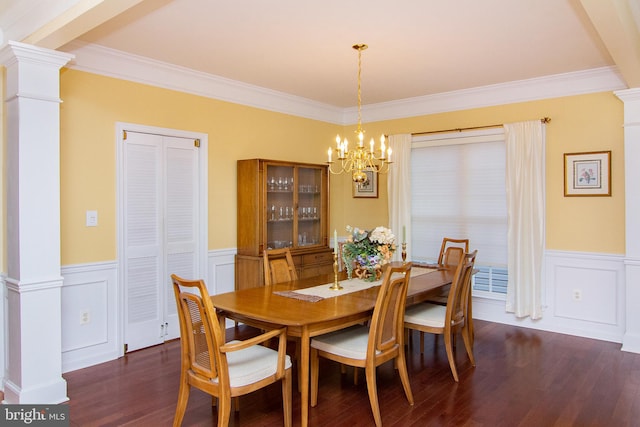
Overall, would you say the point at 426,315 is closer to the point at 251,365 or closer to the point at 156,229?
the point at 251,365

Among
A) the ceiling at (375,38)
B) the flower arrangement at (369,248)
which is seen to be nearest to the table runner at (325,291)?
the flower arrangement at (369,248)

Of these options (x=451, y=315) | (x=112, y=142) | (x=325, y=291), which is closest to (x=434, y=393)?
(x=451, y=315)

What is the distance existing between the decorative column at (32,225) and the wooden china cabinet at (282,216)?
1.96 meters

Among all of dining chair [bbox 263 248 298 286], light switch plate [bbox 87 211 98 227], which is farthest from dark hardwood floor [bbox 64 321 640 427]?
light switch plate [bbox 87 211 98 227]

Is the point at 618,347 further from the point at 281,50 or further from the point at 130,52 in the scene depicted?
the point at 130,52

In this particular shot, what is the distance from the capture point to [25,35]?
286 cm

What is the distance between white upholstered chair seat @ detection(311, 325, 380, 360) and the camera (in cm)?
281

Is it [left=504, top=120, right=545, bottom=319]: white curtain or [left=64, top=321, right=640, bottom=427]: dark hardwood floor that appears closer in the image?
[left=64, top=321, right=640, bottom=427]: dark hardwood floor

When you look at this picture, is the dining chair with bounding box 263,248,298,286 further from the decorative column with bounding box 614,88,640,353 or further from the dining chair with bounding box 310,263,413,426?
the decorative column with bounding box 614,88,640,353

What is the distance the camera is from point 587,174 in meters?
4.42

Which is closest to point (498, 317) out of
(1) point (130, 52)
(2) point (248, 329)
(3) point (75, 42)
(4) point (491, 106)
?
(4) point (491, 106)

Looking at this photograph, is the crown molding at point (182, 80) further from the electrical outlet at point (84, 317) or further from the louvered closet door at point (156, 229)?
the electrical outlet at point (84, 317)

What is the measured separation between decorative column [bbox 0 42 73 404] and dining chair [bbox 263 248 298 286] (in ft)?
4.78

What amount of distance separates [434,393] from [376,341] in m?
0.78
